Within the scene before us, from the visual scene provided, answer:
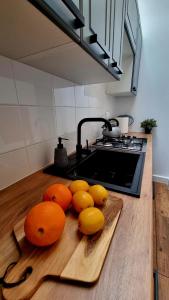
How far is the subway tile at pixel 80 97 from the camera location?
1.05 m

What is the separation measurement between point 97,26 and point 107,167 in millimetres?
853

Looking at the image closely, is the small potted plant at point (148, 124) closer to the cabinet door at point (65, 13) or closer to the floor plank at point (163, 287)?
the floor plank at point (163, 287)

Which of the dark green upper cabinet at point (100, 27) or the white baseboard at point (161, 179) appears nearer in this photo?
the dark green upper cabinet at point (100, 27)

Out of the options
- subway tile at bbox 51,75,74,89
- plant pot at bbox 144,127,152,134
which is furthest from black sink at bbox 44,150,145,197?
plant pot at bbox 144,127,152,134

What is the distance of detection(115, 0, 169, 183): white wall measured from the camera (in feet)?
5.37

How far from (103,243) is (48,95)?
73cm

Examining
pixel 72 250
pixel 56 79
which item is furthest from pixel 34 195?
pixel 56 79

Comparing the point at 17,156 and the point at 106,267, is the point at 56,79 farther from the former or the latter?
the point at 106,267

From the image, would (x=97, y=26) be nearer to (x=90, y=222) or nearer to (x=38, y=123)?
(x=38, y=123)

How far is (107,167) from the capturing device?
1102 millimetres

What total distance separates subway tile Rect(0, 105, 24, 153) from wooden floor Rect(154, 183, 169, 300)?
3.92 ft

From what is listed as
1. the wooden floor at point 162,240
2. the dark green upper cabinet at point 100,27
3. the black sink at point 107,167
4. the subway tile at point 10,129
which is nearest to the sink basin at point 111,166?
the black sink at point 107,167

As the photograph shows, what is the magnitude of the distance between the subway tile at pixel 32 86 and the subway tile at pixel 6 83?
0.02 meters

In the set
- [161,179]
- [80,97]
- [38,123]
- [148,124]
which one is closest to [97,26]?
[38,123]
